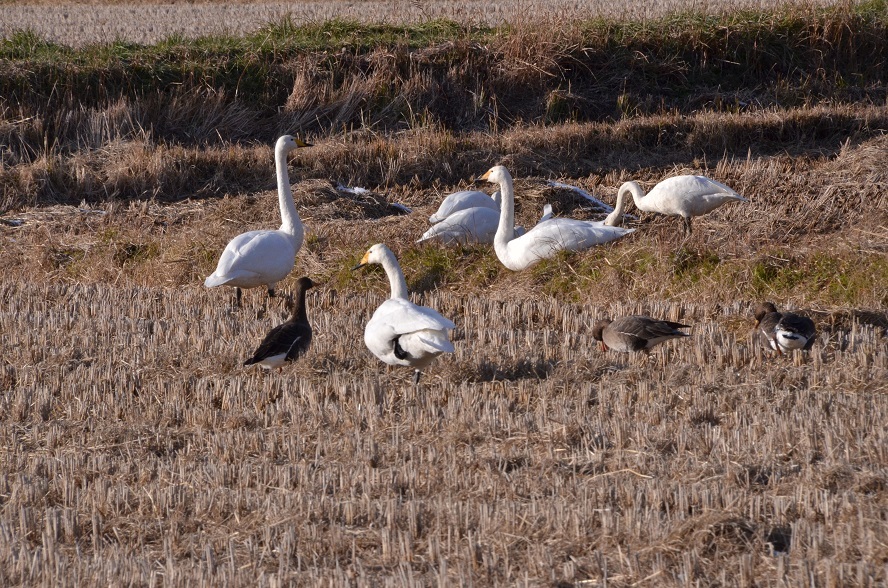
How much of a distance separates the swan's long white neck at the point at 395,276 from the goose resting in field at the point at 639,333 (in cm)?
143

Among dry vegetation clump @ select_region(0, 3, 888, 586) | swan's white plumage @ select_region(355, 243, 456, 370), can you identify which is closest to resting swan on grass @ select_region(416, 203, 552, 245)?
dry vegetation clump @ select_region(0, 3, 888, 586)

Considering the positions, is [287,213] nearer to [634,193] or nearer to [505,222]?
[505,222]

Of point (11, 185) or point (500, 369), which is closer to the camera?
point (500, 369)

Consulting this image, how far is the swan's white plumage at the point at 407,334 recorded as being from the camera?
6.23 meters

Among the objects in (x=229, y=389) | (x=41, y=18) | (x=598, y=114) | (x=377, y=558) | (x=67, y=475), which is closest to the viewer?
(x=377, y=558)

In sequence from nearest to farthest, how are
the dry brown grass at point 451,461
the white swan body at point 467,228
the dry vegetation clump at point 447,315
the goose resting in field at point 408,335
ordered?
the dry brown grass at point 451,461 < the dry vegetation clump at point 447,315 < the goose resting in field at point 408,335 < the white swan body at point 467,228

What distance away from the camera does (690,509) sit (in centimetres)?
442

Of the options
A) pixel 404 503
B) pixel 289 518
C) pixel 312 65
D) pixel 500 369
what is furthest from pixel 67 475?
pixel 312 65

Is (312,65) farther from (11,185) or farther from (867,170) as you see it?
(867,170)

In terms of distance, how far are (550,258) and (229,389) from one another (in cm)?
369

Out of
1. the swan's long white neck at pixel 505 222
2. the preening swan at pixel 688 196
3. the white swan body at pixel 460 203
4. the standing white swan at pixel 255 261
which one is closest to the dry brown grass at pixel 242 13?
the white swan body at pixel 460 203

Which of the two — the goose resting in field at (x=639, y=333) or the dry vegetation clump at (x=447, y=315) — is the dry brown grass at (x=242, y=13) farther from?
the goose resting in field at (x=639, y=333)

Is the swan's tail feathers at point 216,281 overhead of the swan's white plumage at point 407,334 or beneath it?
beneath

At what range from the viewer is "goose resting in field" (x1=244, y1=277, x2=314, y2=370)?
674 cm
